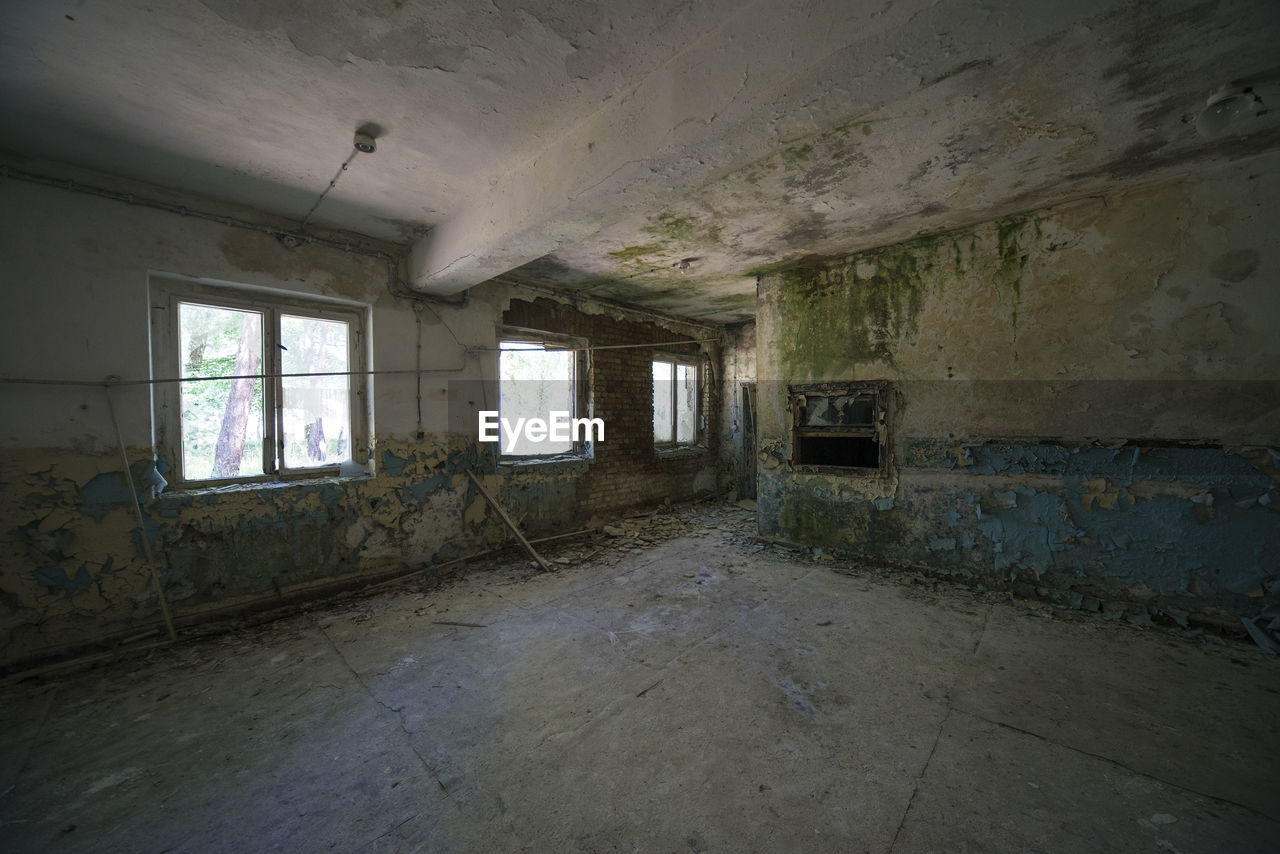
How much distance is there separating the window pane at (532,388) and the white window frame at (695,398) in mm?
1298

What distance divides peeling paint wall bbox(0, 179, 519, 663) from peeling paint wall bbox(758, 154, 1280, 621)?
400 cm

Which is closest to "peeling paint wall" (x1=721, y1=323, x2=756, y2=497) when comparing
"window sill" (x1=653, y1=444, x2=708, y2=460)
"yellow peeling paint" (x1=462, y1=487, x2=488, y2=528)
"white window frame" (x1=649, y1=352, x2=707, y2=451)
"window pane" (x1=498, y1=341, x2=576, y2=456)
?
"white window frame" (x1=649, y1=352, x2=707, y2=451)

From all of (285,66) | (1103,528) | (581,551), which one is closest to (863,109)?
(285,66)

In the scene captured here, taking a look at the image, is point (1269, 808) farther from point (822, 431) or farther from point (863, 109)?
point (822, 431)

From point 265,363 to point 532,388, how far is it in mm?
2195

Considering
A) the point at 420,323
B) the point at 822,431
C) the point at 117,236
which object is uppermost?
the point at 117,236

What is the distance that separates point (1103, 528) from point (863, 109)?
3.15 meters

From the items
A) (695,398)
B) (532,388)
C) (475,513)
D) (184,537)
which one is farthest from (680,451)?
(184,537)

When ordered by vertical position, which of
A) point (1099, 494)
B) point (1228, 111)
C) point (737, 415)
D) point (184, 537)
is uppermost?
point (1228, 111)

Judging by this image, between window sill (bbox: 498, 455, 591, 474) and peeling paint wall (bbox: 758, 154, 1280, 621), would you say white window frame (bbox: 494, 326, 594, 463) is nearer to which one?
window sill (bbox: 498, 455, 591, 474)

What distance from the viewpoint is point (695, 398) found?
668 centimetres

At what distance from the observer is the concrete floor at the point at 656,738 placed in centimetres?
147

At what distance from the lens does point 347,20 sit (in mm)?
1614

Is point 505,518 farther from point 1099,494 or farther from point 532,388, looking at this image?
point 1099,494
